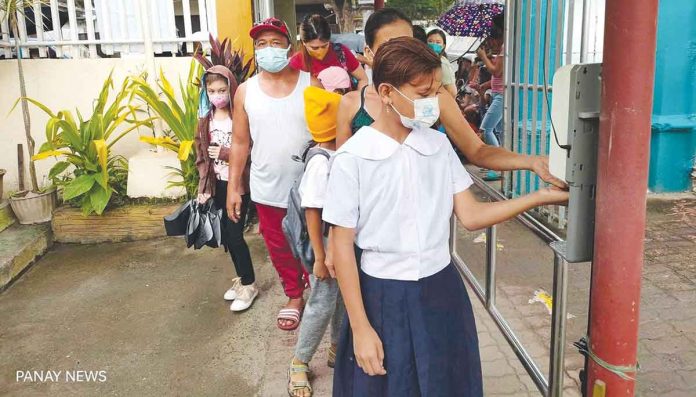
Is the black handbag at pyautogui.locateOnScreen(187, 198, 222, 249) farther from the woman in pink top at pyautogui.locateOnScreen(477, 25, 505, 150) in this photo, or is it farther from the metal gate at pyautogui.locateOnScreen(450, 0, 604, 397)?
the woman in pink top at pyautogui.locateOnScreen(477, 25, 505, 150)

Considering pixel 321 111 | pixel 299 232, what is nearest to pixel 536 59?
pixel 321 111

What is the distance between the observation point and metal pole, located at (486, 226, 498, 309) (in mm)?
2488

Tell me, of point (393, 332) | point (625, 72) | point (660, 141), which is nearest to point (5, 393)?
point (393, 332)

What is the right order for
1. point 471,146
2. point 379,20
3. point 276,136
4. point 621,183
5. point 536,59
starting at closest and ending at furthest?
point 621,183 < point 471,146 < point 379,20 < point 276,136 < point 536,59

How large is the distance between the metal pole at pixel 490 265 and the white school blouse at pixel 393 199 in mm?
640

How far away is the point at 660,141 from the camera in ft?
18.3

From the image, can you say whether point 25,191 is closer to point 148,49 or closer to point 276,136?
point 148,49

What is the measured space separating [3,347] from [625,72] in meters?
3.49

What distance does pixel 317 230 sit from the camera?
7.64 ft

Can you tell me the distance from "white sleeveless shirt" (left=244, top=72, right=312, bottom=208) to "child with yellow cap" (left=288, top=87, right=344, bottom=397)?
589mm

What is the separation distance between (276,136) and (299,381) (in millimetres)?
1180

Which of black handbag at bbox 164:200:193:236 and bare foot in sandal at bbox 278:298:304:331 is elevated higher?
black handbag at bbox 164:200:193:236

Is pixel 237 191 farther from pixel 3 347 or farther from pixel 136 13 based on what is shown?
pixel 136 13

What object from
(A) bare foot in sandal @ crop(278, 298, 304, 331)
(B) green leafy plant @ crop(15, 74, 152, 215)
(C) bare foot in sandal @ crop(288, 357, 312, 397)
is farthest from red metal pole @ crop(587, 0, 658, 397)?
(B) green leafy plant @ crop(15, 74, 152, 215)
